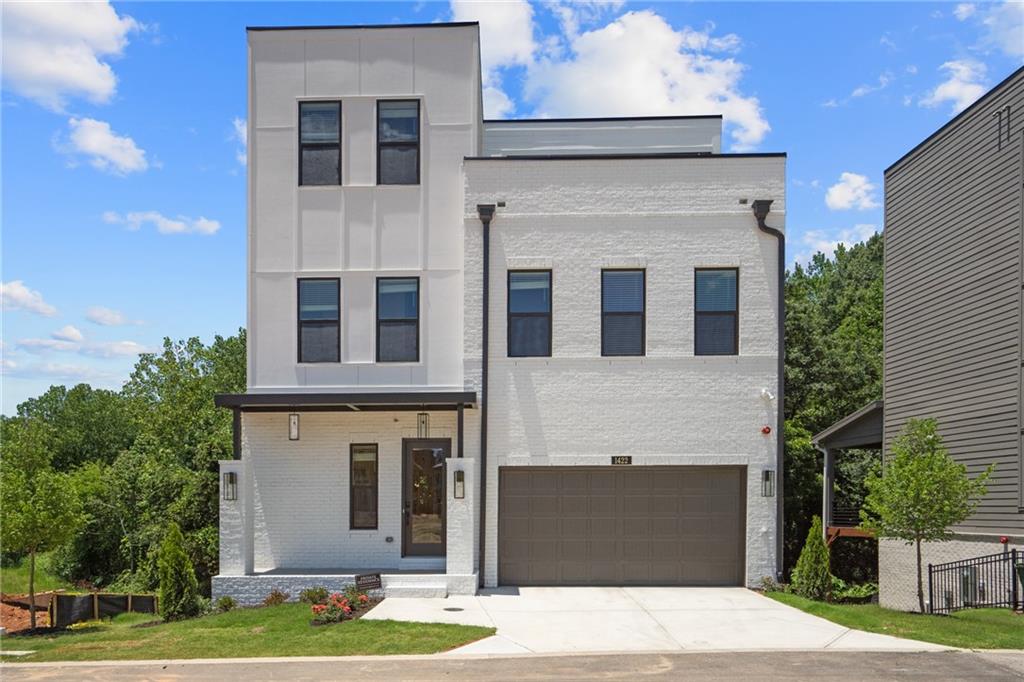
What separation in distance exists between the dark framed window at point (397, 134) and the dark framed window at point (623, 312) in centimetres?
445

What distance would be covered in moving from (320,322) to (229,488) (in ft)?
11.4

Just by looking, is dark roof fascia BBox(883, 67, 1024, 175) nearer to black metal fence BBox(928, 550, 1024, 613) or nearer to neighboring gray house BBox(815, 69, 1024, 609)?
neighboring gray house BBox(815, 69, 1024, 609)

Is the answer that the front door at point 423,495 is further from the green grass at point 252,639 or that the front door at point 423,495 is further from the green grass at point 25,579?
the green grass at point 25,579

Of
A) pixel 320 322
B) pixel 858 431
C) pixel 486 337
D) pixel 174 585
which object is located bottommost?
pixel 174 585

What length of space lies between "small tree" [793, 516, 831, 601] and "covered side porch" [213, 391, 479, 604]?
5.83 metres

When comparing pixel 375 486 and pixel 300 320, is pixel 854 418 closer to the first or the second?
pixel 375 486

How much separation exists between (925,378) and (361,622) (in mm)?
13006

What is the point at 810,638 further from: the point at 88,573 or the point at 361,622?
the point at 88,573

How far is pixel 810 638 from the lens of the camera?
1223cm

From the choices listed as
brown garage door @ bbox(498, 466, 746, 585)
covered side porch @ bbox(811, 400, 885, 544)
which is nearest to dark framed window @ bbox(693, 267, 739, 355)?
brown garage door @ bbox(498, 466, 746, 585)

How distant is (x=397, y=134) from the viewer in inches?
695

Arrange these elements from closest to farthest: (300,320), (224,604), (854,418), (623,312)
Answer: (224,604) < (623,312) < (300,320) < (854,418)

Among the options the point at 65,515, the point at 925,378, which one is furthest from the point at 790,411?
the point at 65,515

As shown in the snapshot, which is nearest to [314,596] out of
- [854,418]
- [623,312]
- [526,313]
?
[526,313]
